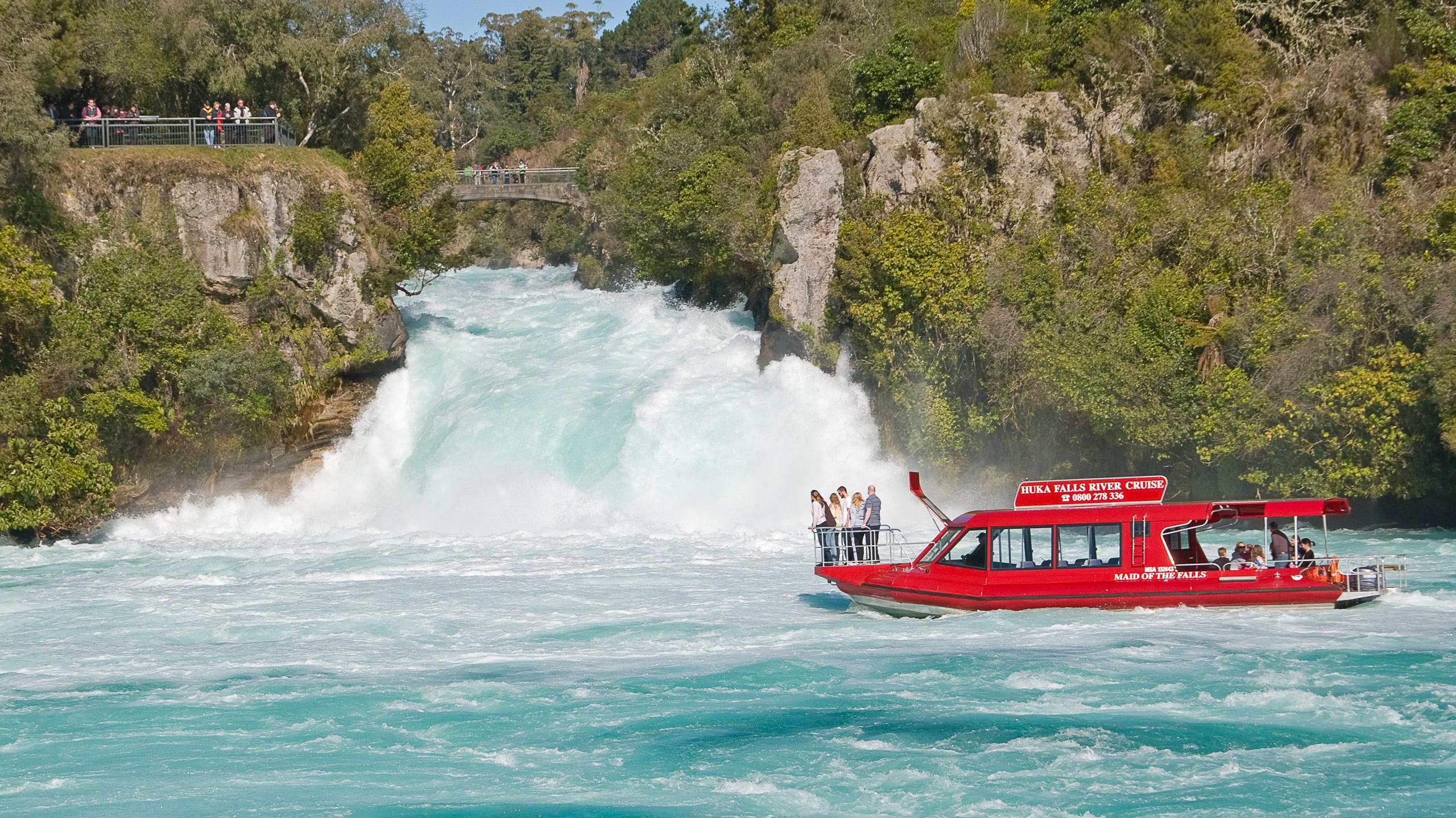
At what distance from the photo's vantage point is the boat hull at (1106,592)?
22.3 meters

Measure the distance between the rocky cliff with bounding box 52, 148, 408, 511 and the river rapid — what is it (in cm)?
588

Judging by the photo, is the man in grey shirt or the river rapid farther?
the man in grey shirt

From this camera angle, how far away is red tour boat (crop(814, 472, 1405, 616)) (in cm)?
2242

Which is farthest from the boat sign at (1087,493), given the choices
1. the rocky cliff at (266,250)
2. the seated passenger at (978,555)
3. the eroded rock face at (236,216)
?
the eroded rock face at (236,216)

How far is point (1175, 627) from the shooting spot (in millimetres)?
21469

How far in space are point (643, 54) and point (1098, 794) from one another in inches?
4263

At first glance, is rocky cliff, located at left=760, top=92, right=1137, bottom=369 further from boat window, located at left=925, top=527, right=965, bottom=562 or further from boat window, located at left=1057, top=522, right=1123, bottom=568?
boat window, located at left=1057, top=522, right=1123, bottom=568

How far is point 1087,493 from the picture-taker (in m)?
23.1

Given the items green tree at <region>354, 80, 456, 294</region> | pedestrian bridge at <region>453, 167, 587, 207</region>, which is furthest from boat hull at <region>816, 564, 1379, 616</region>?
pedestrian bridge at <region>453, 167, 587, 207</region>

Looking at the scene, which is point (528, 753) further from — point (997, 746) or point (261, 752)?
point (997, 746)

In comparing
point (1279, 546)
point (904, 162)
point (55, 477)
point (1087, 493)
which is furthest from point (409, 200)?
point (1279, 546)

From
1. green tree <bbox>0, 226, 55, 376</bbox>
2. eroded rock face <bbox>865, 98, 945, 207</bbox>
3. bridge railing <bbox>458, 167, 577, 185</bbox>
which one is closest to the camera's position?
green tree <bbox>0, 226, 55, 376</bbox>

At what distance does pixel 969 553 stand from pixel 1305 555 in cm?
580

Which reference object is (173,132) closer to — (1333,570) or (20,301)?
(20,301)
